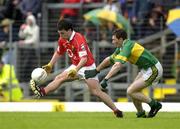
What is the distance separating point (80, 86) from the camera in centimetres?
2489

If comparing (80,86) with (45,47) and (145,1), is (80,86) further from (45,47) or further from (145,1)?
(145,1)

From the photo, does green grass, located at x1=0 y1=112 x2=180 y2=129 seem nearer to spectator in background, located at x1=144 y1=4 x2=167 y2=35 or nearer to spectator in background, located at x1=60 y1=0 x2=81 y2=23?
spectator in background, located at x1=144 y1=4 x2=167 y2=35

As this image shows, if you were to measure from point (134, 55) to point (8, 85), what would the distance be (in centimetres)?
790

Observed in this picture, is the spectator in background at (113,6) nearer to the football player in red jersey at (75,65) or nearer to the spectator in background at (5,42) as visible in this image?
the spectator in background at (5,42)

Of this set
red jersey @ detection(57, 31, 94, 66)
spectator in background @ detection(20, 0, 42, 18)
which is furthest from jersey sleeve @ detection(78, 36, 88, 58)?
spectator in background @ detection(20, 0, 42, 18)

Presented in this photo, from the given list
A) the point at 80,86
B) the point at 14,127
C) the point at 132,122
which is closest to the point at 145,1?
the point at 80,86

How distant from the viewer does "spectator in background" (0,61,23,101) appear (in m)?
24.5

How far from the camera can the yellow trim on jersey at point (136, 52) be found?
57.8 feet

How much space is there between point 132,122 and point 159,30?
358 inches

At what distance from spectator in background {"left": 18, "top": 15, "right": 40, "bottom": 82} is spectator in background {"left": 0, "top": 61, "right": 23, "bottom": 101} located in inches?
19.4

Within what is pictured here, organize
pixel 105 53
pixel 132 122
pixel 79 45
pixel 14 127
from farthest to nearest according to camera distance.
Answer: pixel 105 53 < pixel 79 45 < pixel 132 122 < pixel 14 127

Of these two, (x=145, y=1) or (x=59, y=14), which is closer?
(x=145, y=1)

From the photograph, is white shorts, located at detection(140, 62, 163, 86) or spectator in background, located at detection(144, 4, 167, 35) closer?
white shorts, located at detection(140, 62, 163, 86)

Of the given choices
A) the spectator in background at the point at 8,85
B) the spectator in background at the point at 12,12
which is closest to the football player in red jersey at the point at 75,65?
the spectator in background at the point at 8,85
